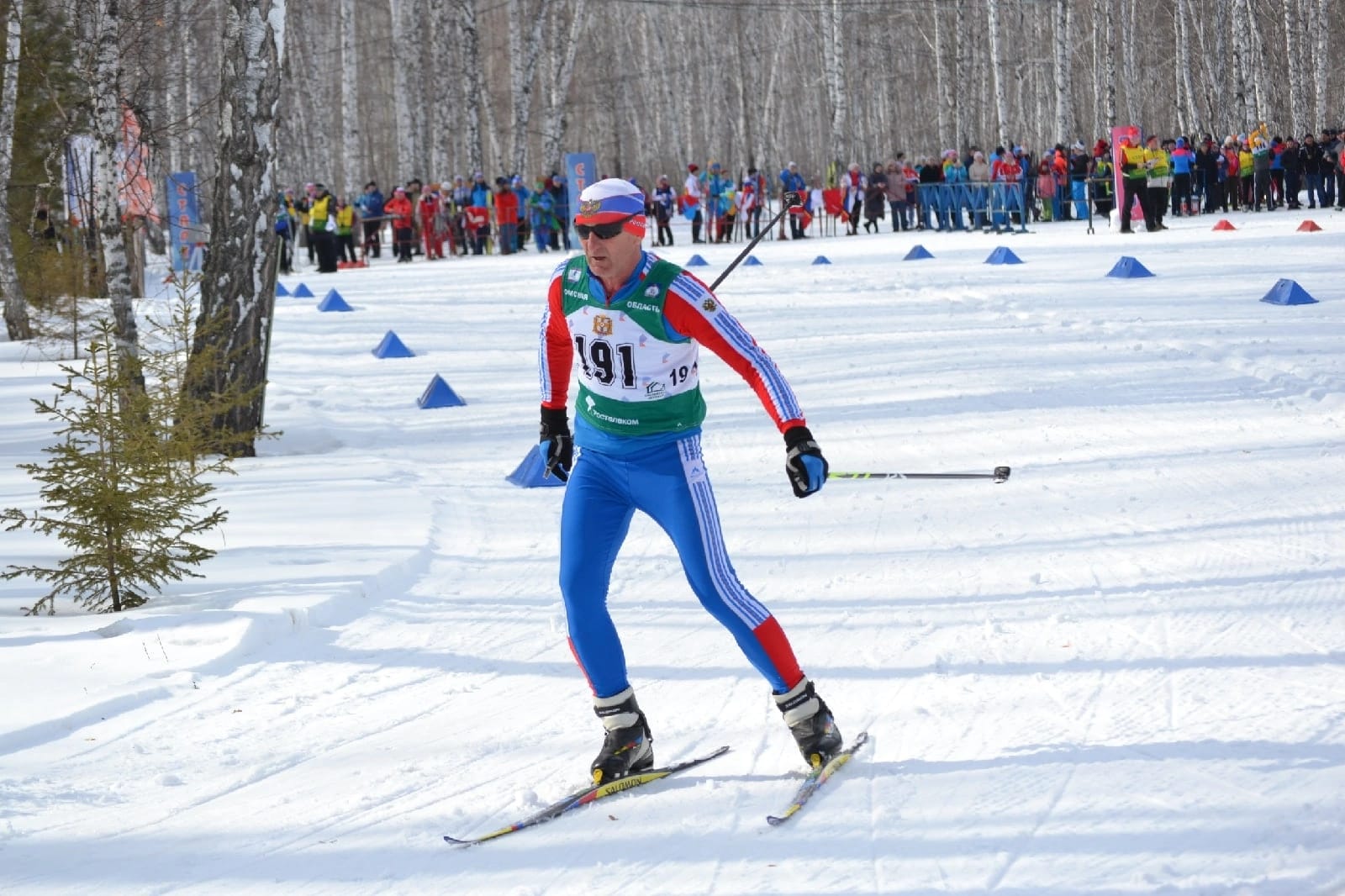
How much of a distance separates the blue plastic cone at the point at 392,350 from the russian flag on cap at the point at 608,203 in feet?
37.1

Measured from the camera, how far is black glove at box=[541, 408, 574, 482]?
4.81 meters

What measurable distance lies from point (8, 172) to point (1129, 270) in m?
12.9

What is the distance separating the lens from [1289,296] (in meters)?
14.0

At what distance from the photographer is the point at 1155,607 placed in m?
5.90

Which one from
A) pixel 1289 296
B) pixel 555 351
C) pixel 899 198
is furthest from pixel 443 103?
pixel 555 351

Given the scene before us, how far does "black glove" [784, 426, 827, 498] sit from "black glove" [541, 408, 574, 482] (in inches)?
33.8

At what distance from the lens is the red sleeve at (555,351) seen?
4.54 meters

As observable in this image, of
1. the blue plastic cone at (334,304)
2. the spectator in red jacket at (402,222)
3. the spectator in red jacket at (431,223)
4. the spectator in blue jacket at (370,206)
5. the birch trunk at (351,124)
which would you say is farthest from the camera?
the birch trunk at (351,124)

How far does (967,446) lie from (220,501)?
4.46 metres

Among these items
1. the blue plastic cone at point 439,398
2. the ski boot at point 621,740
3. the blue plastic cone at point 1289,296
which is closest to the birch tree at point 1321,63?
the blue plastic cone at point 1289,296

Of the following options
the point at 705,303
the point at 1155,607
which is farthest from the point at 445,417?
the point at 705,303

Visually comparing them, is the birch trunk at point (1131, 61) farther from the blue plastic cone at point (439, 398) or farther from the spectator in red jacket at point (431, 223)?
the blue plastic cone at point (439, 398)

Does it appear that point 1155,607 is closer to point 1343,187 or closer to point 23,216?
point 23,216

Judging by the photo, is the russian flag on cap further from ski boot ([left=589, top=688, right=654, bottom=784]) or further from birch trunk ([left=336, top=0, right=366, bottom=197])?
birch trunk ([left=336, top=0, right=366, bottom=197])
